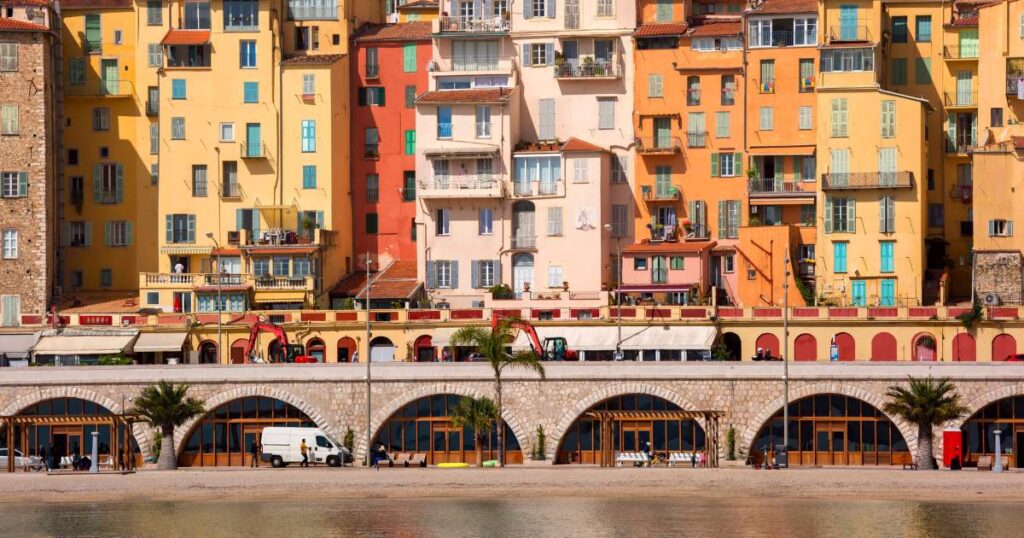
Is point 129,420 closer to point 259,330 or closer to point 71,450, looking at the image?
point 71,450

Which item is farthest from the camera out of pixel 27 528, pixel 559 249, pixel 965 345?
pixel 559 249

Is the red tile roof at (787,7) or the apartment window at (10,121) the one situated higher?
the red tile roof at (787,7)

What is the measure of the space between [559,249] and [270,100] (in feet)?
53.4

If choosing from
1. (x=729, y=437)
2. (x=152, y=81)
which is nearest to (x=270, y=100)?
(x=152, y=81)

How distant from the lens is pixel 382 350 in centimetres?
11562

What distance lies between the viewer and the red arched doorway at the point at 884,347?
367 feet

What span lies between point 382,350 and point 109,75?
2305cm

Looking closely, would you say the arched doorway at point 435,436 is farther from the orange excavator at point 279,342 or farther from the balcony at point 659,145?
the balcony at point 659,145

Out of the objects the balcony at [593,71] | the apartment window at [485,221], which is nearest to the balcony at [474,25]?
the balcony at [593,71]

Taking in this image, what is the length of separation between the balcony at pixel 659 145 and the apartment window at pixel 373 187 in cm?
1363

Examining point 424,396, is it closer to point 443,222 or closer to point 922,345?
point 443,222

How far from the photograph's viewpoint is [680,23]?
12319cm

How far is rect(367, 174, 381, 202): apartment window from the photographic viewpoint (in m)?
126

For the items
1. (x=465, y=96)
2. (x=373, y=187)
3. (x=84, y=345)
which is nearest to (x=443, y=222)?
(x=373, y=187)
